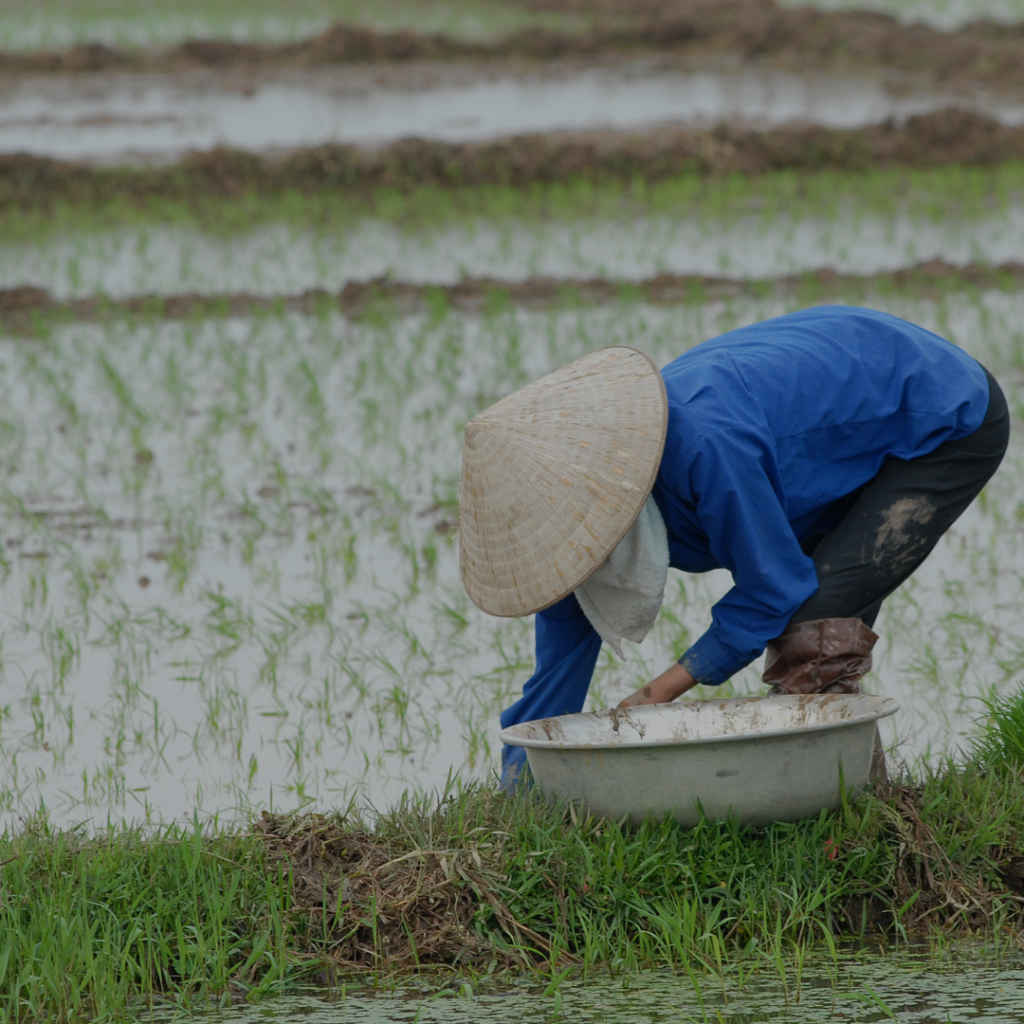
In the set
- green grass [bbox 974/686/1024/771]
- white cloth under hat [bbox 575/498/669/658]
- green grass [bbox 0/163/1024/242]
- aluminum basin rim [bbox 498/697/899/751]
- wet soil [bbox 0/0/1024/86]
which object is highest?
wet soil [bbox 0/0/1024/86]

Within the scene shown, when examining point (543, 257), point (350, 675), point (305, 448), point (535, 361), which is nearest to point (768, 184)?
point (543, 257)

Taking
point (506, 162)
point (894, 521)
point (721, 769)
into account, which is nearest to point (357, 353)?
point (506, 162)

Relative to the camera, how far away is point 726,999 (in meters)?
2.32

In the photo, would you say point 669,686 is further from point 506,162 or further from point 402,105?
point 402,105

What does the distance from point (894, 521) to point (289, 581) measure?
7.19ft

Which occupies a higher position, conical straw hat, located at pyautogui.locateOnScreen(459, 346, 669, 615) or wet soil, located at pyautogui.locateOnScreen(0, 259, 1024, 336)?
wet soil, located at pyautogui.locateOnScreen(0, 259, 1024, 336)

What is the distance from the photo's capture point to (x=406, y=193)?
9.69 m

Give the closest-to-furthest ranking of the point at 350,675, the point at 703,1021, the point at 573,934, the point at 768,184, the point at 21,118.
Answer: the point at 703,1021, the point at 573,934, the point at 350,675, the point at 768,184, the point at 21,118

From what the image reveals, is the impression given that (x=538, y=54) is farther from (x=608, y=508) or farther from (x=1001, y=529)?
(x=608, y=508)

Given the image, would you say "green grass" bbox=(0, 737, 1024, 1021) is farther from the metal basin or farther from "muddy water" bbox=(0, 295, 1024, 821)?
"muddy water" bbox=(0, 295, 1024, 821)

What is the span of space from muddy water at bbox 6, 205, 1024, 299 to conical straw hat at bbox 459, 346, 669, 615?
5189 mm

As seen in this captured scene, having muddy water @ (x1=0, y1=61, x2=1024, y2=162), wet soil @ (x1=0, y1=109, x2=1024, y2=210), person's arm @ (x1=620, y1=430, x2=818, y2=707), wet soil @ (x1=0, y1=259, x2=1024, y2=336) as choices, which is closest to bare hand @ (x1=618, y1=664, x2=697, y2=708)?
person's arm @ (x1=620, y1=430, x2=818, y2=707)

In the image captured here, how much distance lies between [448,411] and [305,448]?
2.15 ft

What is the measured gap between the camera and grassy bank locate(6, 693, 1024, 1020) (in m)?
2.43
